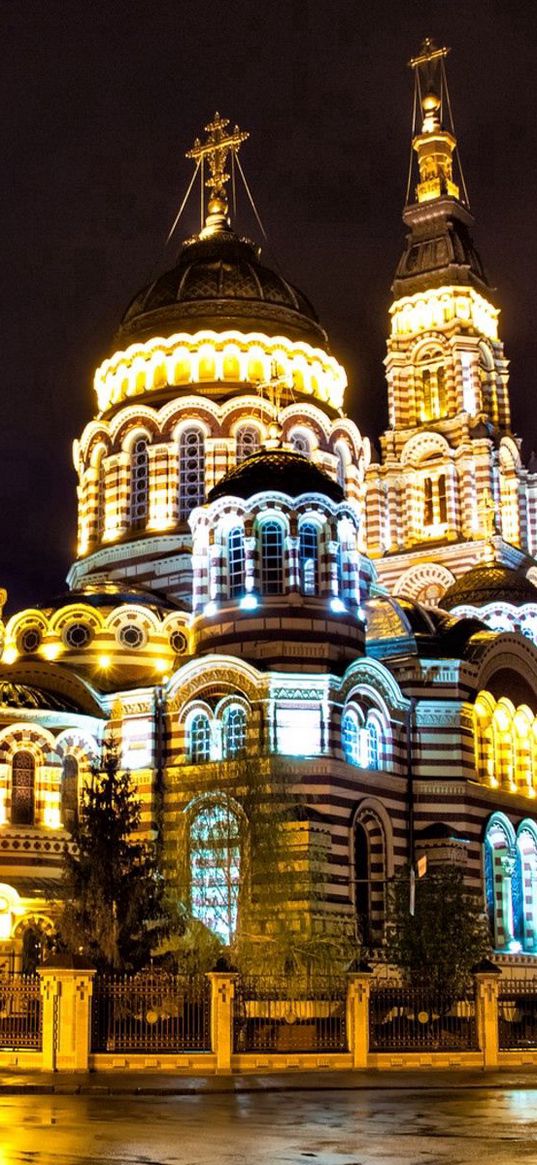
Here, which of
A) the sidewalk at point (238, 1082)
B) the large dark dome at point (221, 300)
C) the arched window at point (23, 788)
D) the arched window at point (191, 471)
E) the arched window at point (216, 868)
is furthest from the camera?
the large dark dome at point (221, 300)

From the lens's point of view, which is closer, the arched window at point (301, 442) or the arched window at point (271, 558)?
the arched window at point (271, 558)

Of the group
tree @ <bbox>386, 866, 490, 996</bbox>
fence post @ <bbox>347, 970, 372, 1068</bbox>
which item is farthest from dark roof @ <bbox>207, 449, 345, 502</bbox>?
fence post @ <bbox>347, 970, 372, 1068</bbox>

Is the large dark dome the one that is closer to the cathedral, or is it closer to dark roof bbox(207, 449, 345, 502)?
the cathedral

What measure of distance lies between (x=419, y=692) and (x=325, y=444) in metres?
12.7

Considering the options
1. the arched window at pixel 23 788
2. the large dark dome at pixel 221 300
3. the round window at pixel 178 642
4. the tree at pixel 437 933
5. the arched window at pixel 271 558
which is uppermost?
the large dark dome at pixel 221 300

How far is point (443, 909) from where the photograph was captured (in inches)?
1480

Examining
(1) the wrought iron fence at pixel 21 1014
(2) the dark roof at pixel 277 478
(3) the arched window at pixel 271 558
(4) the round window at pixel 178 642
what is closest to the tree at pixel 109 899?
(1) the wrought iron fence at pixel 21 1014

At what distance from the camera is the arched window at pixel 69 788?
43.6 meters

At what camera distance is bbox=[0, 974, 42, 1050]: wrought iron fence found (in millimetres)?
27797

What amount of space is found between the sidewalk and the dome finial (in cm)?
4014

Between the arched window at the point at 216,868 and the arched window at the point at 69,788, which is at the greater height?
the arched window at the point at 69,788

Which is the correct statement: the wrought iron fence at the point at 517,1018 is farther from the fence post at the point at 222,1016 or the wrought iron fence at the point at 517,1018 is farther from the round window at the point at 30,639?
the round window at the point at 30,639

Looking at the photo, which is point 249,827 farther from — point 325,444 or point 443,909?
point 325,444

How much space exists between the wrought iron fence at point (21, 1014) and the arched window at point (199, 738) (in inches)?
543
